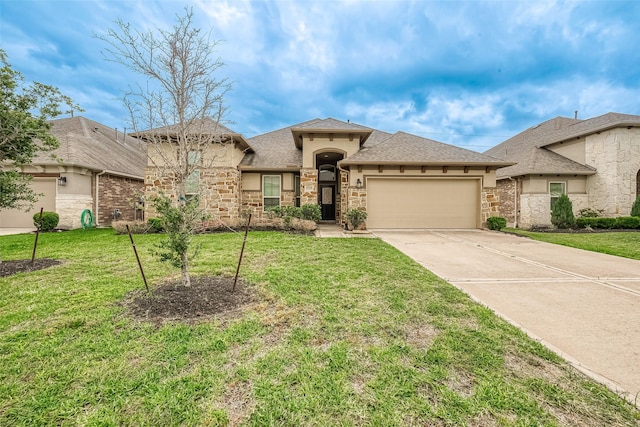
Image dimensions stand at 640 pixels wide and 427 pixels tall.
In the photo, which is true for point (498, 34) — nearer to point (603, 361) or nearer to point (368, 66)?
point (368, 66)

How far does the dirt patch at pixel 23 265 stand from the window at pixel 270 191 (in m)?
7.78

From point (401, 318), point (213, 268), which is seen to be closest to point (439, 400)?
point (401, 318)

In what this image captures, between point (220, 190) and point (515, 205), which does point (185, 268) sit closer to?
point (220, 190)

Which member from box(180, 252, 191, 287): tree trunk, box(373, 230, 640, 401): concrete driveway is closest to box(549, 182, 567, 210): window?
box(373, 230, 640, 401): concrete driveway

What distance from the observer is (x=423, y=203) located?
1098 cm

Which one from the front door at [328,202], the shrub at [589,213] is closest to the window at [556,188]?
the shrub at [589,213]

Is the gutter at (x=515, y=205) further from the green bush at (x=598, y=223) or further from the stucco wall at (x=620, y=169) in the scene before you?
the stucco wall at (x=620, y=169)

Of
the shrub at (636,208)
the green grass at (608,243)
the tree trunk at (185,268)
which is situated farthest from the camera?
the shrub at (636,208)

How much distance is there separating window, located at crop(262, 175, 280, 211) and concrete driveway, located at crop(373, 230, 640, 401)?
23.2ft

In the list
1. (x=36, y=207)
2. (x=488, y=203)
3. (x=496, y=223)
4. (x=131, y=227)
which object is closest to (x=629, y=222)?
(x=496, y=223)

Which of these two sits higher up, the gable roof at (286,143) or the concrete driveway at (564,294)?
the gable roof at (286,143)

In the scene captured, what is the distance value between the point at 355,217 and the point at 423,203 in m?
3.10

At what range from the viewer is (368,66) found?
18.9 metres

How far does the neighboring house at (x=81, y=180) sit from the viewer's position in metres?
10.9
